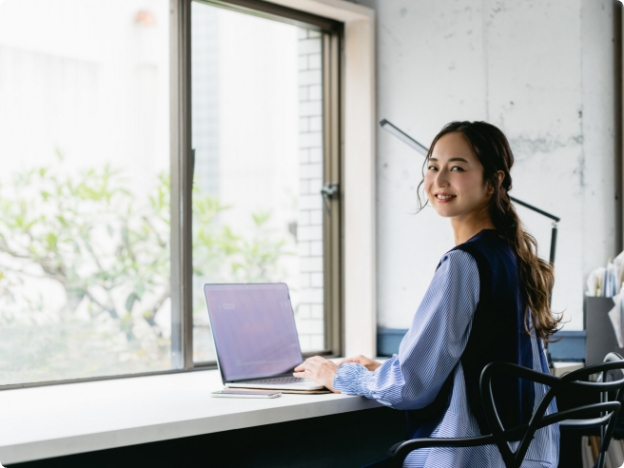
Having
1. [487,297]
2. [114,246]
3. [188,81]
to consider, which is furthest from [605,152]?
[114,246]

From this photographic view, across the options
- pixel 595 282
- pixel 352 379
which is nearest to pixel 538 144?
pixel 595 282

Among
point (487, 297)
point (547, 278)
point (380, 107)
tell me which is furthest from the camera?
point (380, 107)

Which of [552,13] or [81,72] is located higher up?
[552,13]

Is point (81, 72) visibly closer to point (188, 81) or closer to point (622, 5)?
point (188, 81)

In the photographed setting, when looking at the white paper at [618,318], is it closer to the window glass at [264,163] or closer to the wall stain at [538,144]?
the wall stain at [538,144]

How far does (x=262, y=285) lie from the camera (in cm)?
263

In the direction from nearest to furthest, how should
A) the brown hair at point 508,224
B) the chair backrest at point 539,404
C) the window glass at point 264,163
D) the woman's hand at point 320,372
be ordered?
the chair backrest at point 539,404, the brown hair at point 508,224, the woman's hand at point 320,372, the window glass at point 264,163

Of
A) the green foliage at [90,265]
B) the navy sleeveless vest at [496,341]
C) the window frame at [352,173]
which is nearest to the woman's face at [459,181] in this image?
the navy sleeveless vest at [496,341]

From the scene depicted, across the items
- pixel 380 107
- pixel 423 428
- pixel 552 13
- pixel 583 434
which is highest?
pixel 552 13

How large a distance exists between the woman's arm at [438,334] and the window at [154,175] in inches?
48.8

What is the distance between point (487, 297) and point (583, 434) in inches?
45.2

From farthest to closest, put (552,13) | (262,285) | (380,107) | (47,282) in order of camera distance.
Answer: (380,107) < (552,13) < (47,282) < (262,285)

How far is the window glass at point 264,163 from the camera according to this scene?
3205 millimetres

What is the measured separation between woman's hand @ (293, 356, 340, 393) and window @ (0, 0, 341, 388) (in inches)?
28.7
